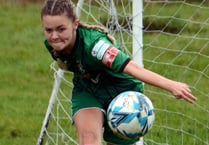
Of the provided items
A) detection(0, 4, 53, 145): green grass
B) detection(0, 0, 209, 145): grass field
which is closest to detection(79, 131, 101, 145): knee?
detection(0, 0, 209, 145): grass field

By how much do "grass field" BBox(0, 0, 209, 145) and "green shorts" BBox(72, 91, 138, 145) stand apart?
1089 millimetres

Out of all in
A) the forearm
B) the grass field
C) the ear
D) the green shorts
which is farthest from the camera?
the grass field

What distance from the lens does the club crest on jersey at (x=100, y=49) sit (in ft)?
17.5

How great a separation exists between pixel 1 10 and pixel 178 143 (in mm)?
6705

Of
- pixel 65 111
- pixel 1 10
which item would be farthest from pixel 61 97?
pixel 1 10

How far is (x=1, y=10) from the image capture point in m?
13.0

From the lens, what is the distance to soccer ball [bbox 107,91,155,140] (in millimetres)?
5277

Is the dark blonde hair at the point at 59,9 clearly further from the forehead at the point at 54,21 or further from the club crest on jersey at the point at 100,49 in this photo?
the club crest on jersey at the point at 100,49

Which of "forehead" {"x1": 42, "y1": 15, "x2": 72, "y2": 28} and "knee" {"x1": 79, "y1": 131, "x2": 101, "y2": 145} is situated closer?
"forehead" {"x1": 42, "y1": 15, "x2": 72, "y2": 28}

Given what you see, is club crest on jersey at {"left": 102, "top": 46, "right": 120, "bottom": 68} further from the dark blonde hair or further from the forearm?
the dark blonde hair

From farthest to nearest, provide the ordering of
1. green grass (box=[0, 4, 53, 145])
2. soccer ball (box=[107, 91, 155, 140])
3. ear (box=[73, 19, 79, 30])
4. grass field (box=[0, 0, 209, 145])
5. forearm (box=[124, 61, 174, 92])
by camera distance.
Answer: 1. green grass (box=[0, 4, 53, 145])
2. grass field (box=[0, 0, 209, 145])
3. ear (box=[73, 19, 79, 30])
4. soccer ball (box=[107, 91, 155, 140])
5. forearm (box=[124, 61, 174, 92])

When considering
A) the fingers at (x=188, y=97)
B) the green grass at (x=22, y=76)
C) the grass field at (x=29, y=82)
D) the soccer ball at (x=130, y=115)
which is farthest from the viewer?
the green grass at (x=22, y=76)

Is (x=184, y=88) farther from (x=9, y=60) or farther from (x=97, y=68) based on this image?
(x=9, y=60)

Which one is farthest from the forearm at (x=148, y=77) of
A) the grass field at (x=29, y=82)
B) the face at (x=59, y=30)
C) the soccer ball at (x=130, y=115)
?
the grass field at (x=29, y=82)
